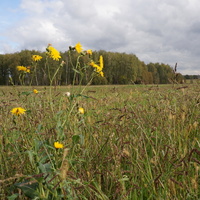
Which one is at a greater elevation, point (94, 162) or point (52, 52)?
point (52, 52)

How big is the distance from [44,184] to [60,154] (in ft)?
1.03

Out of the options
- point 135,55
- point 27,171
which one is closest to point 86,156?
point 27,171

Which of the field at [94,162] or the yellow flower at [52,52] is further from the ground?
the yellow flower at [52,52]

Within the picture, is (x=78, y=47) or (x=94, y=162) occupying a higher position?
(x=78, y=47)

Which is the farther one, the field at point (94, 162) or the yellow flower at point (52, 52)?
the yellow flower at point (52, 52)

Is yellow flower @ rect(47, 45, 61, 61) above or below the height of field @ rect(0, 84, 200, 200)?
above

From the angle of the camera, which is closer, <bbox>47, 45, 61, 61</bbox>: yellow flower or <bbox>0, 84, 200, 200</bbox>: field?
<bbox>0, 84, 200, 200</bbox>: field

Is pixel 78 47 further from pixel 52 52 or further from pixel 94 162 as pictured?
pixel 94 162

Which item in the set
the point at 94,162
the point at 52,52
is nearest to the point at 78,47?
the point at 52,52

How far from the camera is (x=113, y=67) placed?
47.4 meters

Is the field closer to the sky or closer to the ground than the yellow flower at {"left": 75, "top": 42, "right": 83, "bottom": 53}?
closer to the ground

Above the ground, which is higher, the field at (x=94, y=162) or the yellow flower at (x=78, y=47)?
the yellow flower at (x=78, y=47)

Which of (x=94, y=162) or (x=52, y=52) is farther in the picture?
(x=52, y=52)

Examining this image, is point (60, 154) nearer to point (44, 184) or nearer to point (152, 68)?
point (44, 184)
